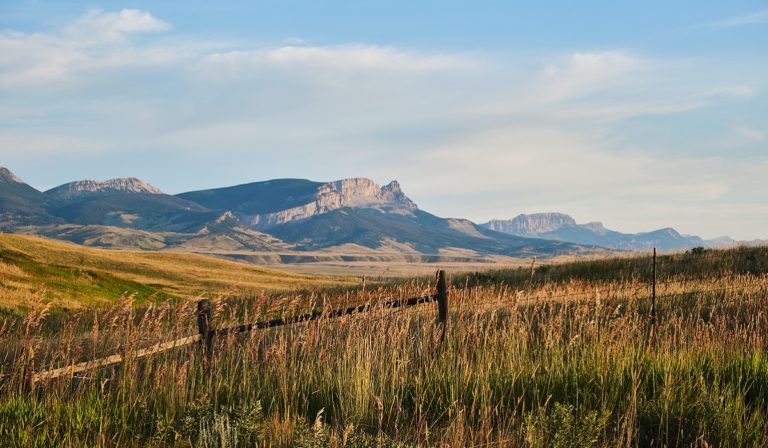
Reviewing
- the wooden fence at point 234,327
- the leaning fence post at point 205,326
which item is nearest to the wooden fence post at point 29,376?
the wooden fence at point 234,327

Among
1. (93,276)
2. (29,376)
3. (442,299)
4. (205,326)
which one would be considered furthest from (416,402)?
(93,276)

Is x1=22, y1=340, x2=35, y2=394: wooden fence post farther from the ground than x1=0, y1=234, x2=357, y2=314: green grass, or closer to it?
farther from the ground

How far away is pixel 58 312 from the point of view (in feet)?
109

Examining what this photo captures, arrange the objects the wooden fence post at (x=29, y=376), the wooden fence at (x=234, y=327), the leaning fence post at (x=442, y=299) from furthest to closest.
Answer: the leaning fence post at (x=442, y=299), the wooden fence at (x=234, y=327), the wooden fence post at (x=29, y=376)

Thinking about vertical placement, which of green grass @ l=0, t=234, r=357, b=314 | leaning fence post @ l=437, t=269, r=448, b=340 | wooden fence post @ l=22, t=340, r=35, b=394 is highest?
leaning fence post @ l=437, t=269, r=448, b=340

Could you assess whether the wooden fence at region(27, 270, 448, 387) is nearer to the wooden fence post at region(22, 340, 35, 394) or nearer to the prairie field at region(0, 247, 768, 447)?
the prairie field at region(0, 247, 768, 447)

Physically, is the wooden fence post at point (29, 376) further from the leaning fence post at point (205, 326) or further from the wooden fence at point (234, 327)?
the leaning fence post at point (205, 326)

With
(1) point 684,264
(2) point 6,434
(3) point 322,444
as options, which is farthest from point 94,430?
(1) point 684,264

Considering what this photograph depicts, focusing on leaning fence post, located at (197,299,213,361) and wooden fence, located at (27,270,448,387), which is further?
leaning fence post, located at (197,299,213,361)

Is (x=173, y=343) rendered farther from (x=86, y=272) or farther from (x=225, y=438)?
(x=86, y=272)

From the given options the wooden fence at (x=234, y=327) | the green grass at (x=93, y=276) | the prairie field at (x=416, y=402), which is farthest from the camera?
the green grass at (x=93, y=276)

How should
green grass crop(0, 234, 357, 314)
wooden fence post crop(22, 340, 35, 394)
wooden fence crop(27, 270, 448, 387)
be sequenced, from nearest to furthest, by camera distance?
wooden fence post crop(22, 340, 35, 394) < wooden fence crop(27, 270, 448, 387) < green grass crop(0, 234, 357, 314)

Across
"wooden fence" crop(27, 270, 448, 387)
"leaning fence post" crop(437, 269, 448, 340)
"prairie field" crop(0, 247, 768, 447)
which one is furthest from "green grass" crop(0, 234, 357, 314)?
"prairie field" crop(0, 247, 768, 447)

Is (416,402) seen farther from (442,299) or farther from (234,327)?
(442,299)
